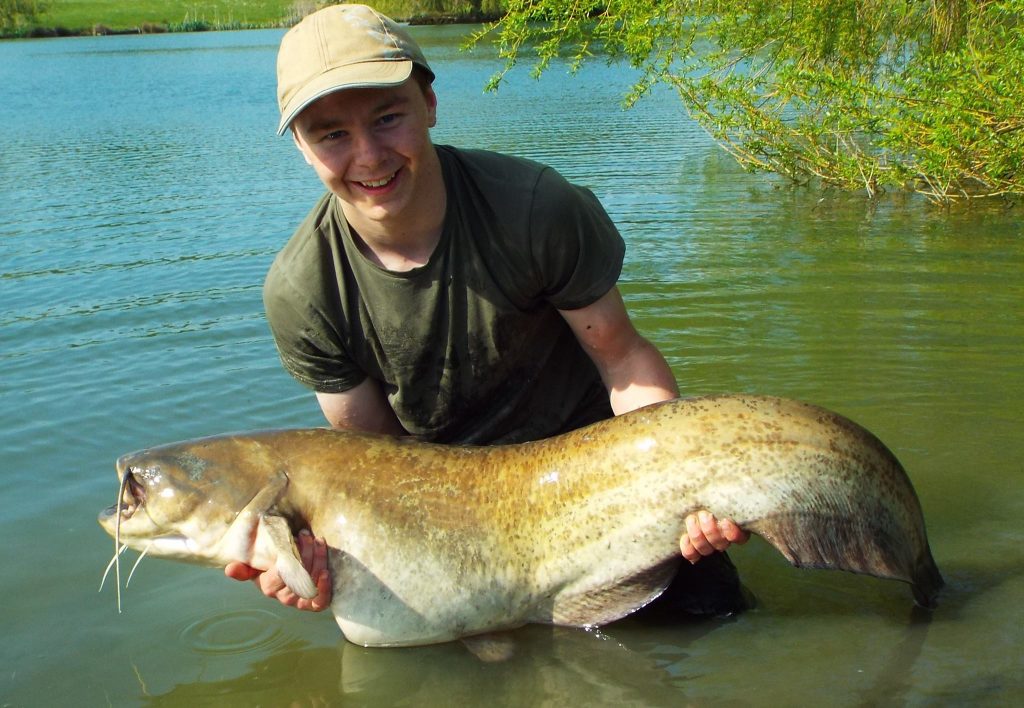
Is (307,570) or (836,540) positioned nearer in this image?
(836,540)

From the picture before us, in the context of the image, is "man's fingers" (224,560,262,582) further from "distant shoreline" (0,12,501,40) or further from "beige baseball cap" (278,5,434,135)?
"distant shoreline" (0,12,501,40)

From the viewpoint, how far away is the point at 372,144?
3.08 m

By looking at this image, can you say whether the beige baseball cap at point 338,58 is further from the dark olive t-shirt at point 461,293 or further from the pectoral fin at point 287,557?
the pectoral fin at point 287,557

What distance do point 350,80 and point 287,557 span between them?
1332 mm

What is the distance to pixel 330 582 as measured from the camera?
313cm

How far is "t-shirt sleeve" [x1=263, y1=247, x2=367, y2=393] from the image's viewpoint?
338 centimetres

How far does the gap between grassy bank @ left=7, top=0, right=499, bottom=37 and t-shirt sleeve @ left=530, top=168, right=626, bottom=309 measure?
5214 centimetres

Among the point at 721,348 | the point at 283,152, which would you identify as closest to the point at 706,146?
the point at 283,152

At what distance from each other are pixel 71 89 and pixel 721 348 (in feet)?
77.9

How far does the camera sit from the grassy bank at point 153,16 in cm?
5559

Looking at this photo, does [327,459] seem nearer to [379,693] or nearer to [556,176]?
[379,693]

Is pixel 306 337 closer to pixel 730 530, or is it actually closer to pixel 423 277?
pixel 423 277

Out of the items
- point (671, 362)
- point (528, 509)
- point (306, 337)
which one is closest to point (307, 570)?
point (528, 509)

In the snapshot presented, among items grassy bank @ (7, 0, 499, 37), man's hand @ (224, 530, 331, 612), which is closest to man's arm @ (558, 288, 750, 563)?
man's hand @ (224, 530, 331, 612)
